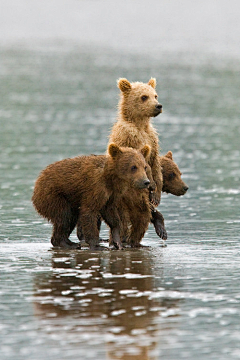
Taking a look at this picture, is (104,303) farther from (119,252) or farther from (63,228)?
(63,228)

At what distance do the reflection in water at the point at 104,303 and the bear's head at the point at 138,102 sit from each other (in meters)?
1.95

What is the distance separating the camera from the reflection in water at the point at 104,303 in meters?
6.62

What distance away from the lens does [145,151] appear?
10.5 m

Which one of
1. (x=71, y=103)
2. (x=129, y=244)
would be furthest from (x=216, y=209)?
(x=71, y=103)

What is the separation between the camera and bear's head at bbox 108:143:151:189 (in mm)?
10195

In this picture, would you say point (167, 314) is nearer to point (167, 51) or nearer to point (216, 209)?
point (216, 209)

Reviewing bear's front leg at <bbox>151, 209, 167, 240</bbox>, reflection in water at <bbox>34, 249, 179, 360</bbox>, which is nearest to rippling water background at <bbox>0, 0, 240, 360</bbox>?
reflection in water at <bbox>34, 249, 179, 360</bbox>

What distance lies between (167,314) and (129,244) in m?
3.71

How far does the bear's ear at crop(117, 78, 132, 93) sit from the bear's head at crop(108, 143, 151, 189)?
3.26 ft

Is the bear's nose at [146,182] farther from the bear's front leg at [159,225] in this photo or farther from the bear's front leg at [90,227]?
the bear's front leg at [159,225]

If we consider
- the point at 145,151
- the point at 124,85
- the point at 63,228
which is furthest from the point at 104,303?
the point at 124,85

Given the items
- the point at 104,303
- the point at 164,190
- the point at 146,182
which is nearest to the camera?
the point at 104,303

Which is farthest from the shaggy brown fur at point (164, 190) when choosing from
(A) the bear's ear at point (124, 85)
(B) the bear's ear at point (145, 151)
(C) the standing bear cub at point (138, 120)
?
(A) the bear's ear at point (124, 85)

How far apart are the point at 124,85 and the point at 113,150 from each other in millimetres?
1117
